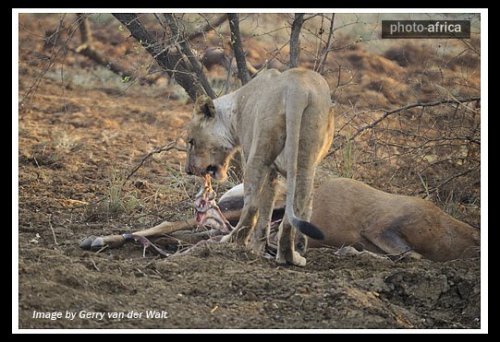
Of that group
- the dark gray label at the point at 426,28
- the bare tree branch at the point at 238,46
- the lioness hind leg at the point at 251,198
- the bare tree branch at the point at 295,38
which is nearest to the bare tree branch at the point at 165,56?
the bare tree branch at the point at 238,46

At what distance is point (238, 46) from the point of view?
8.95 meters

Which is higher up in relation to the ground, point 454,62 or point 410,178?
point 454,62

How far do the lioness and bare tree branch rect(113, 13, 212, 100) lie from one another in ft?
5.75

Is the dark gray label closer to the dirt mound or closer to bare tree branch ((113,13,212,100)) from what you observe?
the dirt mound

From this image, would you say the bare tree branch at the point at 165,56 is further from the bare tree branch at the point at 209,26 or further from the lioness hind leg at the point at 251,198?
the lioness hind leg at the point at 251,198

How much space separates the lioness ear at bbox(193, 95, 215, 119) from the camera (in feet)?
24.5

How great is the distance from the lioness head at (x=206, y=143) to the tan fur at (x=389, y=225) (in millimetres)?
→ 758

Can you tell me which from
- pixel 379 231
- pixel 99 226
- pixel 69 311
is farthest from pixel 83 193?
pixel 69 311

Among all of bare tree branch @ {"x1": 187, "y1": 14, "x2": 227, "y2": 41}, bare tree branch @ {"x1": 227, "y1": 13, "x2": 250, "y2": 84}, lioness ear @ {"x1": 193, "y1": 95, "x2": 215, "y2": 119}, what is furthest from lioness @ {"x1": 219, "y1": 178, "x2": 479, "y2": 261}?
bare tree branch @ {"x1": 187, "y1": 14, "x2": 227, "y2": 41}

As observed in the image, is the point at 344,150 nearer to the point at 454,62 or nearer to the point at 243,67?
the point at 243,67

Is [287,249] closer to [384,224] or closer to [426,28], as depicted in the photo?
[384,224]

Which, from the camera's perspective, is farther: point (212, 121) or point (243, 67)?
point (243, 67)

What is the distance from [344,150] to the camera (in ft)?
28.6

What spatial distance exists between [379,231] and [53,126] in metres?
5.18
